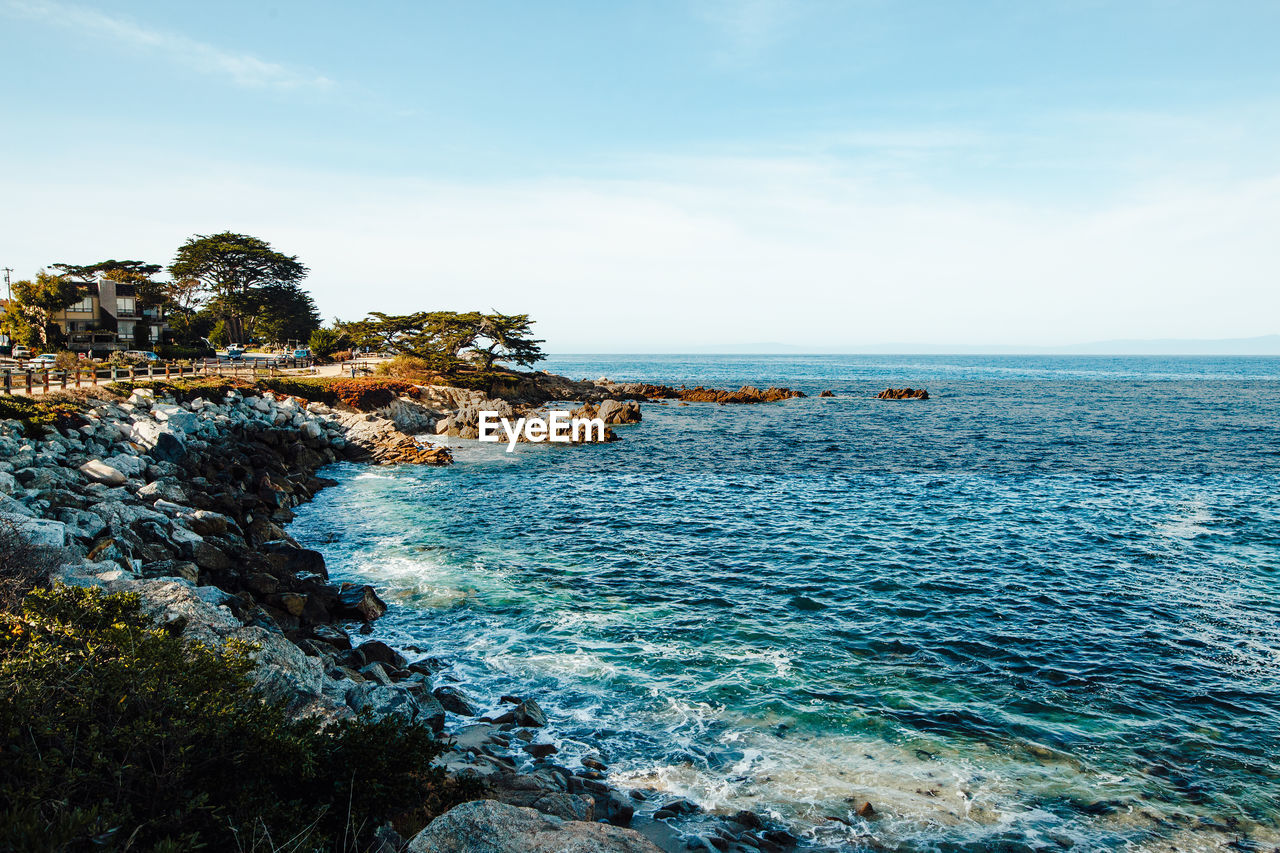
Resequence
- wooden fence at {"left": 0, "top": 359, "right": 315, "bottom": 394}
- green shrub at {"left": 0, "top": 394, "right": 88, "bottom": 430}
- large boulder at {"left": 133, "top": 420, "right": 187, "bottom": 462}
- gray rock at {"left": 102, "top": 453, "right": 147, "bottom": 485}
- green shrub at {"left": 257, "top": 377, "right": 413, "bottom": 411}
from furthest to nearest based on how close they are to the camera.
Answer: green shrub at {"left": 257, "top": 377, "right": 413, "bottom": 411}
wooden fence at {"left": 0, "top": 359, "right": 315, "bottom": 394}
large boulder at {"left": 133, "top": 420, "right": 187, "bottom": 462}
green shrub at {"left": 0, "top": 394, "right": 88, "bottom": 430}
gray rock at {"left": 102, "top": 453, "right": 147, "bottom": 485}

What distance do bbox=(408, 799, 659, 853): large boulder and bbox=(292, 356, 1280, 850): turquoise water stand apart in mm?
4724

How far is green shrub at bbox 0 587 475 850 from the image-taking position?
627cm

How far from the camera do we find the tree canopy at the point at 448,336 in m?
72.7

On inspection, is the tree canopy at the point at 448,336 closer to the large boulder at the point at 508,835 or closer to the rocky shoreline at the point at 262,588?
the rocky shoreline at the point at 262,588

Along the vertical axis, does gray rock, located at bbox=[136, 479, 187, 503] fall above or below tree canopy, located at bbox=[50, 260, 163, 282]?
below

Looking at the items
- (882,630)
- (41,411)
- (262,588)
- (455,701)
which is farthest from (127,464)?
(882,630)

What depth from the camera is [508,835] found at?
6699mm

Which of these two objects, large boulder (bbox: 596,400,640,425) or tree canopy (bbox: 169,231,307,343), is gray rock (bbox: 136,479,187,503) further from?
tree canopy (bbox: 169,231,307,343)

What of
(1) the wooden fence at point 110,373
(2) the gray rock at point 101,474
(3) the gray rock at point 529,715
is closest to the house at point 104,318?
(1) the wooden fence at point 110,373

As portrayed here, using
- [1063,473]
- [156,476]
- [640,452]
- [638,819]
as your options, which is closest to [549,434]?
[640,452]

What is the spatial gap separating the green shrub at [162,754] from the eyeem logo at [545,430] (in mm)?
43327

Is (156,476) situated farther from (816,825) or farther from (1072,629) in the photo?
(1072,629)

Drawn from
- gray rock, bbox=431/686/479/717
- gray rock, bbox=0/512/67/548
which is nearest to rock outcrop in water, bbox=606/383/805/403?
gray rock, bbox=431/686/479/717

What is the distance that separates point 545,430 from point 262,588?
3803cm
